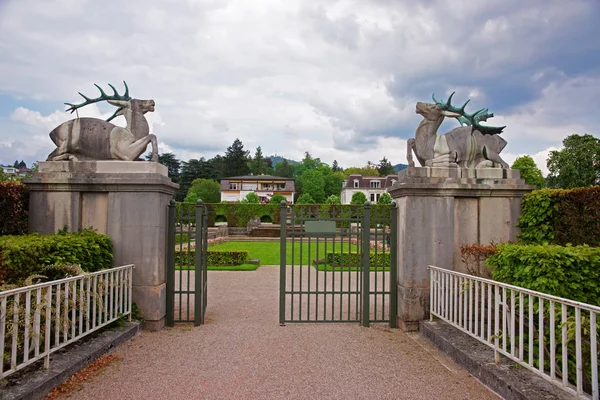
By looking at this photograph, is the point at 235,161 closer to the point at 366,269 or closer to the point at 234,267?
the point at 234,267

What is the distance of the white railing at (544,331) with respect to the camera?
3107mm

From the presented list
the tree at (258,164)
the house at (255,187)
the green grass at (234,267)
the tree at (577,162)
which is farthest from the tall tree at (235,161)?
the green grass at (234,267)

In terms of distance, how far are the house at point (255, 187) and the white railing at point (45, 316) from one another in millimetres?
66374

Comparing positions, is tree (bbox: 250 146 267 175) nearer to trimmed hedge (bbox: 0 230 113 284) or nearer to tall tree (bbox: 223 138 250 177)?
tall tree (bbox: 223 138 250 177)

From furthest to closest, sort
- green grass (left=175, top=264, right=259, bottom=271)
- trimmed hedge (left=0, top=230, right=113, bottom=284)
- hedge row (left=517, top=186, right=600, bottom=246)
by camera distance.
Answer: green grass (left=175, top=264, right=259, bottom=271) < hedge row (left=517, top=186, right=600, bottom=246) < trimmed hedge (left=0, top=230, right=113, bottom=284)

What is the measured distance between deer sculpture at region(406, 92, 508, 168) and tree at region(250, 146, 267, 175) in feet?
287

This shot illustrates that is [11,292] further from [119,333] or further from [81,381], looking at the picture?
[119,333]

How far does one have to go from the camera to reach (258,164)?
95062 millimetres

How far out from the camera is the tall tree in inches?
3159

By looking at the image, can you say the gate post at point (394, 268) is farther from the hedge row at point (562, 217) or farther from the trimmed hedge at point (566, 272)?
the trimmed hedge at point (566, 272)

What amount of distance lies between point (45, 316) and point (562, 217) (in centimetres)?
718

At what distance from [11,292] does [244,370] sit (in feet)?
8.16

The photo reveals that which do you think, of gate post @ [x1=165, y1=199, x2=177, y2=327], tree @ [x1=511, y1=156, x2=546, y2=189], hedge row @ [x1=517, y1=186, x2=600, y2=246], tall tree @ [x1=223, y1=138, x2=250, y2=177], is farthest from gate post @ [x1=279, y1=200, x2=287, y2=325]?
tall tree @ [x1=223, y1=138, x2=250, y2=177]

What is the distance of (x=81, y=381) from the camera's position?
13.5 feet
